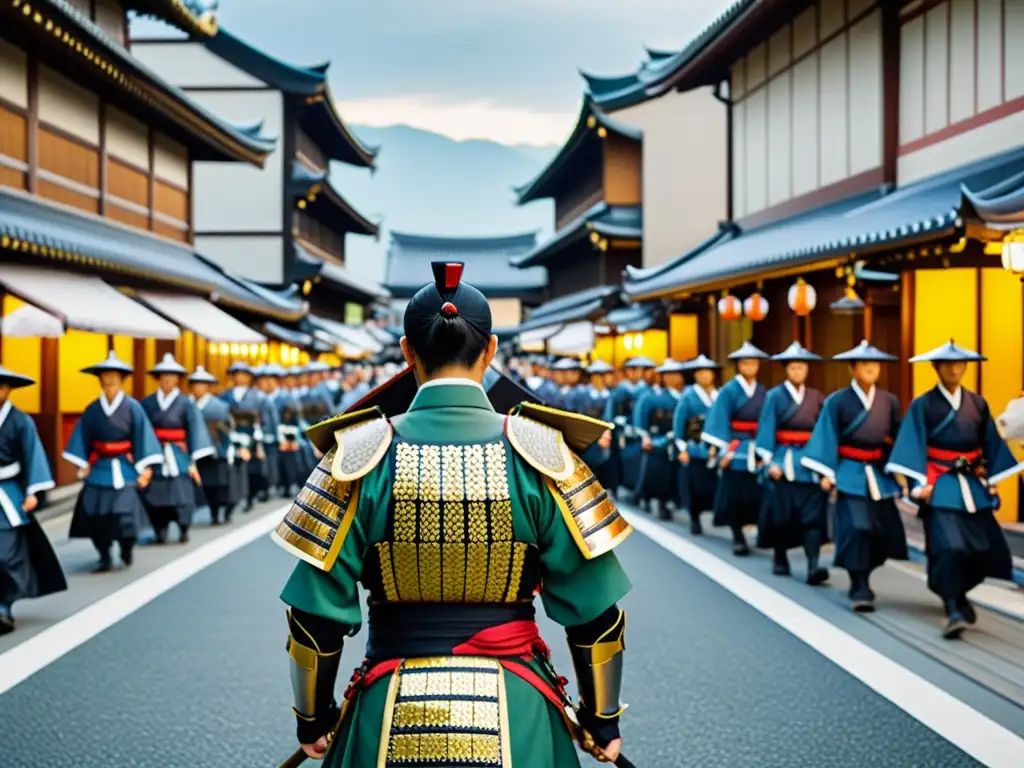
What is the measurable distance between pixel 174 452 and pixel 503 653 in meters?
9.02

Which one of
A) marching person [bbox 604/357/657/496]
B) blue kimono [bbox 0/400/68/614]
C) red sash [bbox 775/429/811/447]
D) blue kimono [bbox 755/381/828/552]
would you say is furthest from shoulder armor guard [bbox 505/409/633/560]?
marching person [bbox 604/357/657/496]

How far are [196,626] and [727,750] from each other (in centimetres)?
405

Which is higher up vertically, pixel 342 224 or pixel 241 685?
pixel 342 224

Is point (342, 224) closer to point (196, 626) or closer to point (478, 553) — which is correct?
point (196, 626)

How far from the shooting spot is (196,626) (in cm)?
753

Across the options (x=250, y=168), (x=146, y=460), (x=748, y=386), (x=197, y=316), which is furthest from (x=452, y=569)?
(x=250, y=168)

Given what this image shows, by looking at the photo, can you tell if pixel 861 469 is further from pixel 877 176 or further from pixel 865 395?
pixel 877 176

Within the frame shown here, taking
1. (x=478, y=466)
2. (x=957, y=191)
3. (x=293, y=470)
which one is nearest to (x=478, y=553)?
(x=478, y=466)

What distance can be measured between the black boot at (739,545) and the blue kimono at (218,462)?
600 centimetres

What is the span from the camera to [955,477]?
7.33m

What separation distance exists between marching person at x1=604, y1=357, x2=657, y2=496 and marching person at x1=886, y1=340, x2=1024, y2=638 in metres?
7.97

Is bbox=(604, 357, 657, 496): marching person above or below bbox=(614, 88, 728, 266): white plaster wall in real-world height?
below

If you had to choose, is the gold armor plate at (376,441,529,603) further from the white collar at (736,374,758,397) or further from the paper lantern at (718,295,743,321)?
the paper lantern at (718,295,743,321)

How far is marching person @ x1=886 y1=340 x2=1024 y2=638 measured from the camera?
717 centimetres
